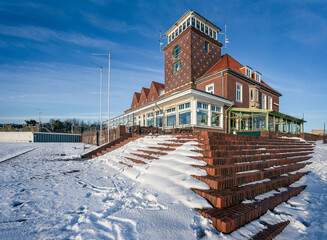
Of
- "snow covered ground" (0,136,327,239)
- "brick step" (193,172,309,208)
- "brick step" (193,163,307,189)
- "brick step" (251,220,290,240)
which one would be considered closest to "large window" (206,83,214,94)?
"snow covered ground" (0,136,327,239)

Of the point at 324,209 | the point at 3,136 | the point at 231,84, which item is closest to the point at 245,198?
the point at 324,209

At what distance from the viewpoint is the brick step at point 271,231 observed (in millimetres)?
2678

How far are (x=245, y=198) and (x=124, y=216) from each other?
103 inches

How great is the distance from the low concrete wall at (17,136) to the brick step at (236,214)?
3880 cm

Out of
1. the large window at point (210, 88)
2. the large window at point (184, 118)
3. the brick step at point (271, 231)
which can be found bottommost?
the brick step at point (271, 231)

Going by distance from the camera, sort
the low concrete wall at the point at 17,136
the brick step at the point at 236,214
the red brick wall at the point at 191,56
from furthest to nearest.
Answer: the low concrete wall at the point at 17,136 < the red brick wall at the point at 191,56 < the brick step at the point at 236,214

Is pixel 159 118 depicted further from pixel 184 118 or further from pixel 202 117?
pixel 202 117

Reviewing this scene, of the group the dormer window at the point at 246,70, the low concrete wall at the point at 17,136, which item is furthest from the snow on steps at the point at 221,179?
the low concrete wall at the point at 17,136

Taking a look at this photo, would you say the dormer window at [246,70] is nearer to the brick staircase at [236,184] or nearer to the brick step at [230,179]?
the brick staircase at [236,184]

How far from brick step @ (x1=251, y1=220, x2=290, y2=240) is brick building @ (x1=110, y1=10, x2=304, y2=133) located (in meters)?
10.4

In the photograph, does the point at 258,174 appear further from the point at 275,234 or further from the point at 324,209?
the point at 275,234

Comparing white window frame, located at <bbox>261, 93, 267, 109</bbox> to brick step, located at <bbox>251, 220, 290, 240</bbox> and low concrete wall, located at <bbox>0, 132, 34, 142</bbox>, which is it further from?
low concrete wall, located at <bbox>0, 132, 34, 142</bbox>

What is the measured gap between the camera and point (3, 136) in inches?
1299

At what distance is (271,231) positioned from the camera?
2832 millimetres
